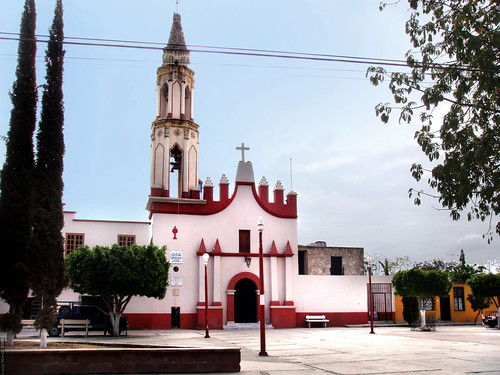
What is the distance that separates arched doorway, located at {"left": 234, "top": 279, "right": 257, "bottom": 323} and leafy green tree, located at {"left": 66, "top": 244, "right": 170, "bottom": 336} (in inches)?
304

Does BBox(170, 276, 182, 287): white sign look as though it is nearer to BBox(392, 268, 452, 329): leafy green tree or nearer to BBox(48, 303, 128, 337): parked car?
BBox(48, 303, 128, 337): parked car

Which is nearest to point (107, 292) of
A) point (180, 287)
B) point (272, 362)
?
point (180, 287)

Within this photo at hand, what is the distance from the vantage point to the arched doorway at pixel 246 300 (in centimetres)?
3250

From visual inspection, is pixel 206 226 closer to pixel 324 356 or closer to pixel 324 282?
pixel 324 282

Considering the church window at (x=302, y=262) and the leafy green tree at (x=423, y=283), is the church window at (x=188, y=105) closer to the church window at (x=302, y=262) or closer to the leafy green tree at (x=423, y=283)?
the leafy green tree at (x=423, y=283)

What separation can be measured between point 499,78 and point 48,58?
11.0m

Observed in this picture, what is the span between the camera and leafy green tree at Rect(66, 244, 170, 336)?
2425 cm

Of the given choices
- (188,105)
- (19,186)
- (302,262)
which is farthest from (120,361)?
(302,262)

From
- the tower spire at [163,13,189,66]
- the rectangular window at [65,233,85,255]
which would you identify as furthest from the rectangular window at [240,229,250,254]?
the tower spire at [163,13,189,66]

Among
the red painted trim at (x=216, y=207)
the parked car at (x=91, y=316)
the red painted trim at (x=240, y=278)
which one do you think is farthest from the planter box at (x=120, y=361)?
the red painted trim at (x=216, y=207)

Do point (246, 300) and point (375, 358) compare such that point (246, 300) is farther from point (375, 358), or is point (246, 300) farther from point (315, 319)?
point (375, 358)

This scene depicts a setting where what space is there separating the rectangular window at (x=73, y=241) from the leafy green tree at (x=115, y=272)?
6.13 metres

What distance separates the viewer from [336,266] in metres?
45.8

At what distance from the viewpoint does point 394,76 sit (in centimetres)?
1180
